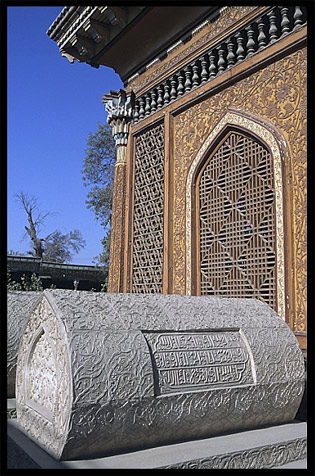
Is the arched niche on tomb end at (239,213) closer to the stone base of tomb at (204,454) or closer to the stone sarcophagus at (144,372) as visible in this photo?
the stone sarcophagus at (144,372)

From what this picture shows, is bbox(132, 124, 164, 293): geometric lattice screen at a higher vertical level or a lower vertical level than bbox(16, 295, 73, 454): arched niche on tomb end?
higher

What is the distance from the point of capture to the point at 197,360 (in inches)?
86.9

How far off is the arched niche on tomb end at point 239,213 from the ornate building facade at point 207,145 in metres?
0.01

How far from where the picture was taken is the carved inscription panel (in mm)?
2076

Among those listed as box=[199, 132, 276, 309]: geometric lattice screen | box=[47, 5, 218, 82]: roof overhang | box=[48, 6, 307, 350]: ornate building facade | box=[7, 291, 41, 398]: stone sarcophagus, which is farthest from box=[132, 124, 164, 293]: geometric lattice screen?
box=[7, 291, 41, 398]: stone sarcophagus

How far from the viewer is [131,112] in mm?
5578

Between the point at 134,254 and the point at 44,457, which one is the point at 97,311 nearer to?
the point at 44,457

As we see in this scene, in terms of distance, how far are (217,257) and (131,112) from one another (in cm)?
244

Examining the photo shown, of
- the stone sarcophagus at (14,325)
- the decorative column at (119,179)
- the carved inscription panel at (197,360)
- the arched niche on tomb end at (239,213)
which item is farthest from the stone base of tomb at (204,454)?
the decorative column at (119,179)

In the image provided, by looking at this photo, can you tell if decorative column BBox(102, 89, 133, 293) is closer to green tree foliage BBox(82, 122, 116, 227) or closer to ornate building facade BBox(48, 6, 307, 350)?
ornate building facade BBox(48, 6, 307, 350)

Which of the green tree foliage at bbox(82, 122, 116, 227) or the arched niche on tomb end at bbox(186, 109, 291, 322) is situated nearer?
the arched niche on tomb end at bbox(186, 109, 291, 322)

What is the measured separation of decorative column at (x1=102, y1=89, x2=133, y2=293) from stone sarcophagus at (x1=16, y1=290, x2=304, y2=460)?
2.99 m

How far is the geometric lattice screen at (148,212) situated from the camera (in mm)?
4980
